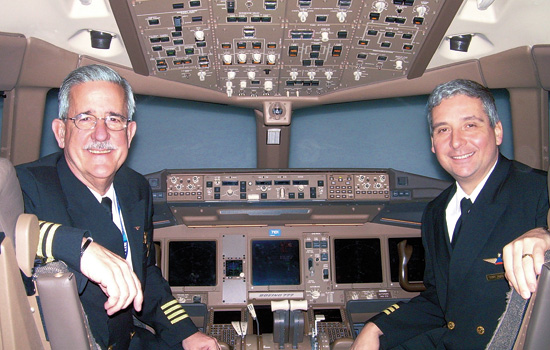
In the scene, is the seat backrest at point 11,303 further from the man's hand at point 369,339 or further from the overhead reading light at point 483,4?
the overhead reading light at point 483,4

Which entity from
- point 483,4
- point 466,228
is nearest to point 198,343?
point 466,228

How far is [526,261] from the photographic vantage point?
3.41 feet

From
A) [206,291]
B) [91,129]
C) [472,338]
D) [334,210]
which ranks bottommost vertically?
[206,291]

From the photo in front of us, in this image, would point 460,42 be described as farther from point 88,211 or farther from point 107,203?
point 88,211

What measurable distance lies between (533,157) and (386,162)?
121 cm

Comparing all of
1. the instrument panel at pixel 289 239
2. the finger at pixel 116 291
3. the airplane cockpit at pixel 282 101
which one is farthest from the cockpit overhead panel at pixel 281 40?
the finger at pixel 116 291

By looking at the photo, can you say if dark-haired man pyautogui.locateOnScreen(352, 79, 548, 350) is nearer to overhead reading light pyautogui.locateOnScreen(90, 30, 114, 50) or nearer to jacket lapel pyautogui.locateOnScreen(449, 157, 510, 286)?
jacket lapel pyautogui.locateOnScreen(449, 157, 510, 286)

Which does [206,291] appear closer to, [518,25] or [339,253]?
[339,253]

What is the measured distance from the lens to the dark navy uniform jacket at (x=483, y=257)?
1727mm

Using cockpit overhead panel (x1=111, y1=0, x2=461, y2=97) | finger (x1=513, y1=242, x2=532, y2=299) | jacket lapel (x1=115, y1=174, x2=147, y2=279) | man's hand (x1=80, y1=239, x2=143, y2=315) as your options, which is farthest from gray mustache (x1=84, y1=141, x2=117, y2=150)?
finger (x1=513, y1=242, x2=532, y2=299)

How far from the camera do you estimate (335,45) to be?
2.79m

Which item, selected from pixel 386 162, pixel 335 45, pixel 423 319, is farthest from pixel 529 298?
pixel 386 162

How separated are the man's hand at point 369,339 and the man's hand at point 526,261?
0.98 meters

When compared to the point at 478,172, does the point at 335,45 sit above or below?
above
